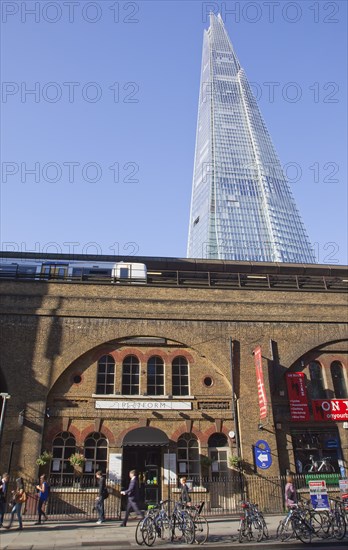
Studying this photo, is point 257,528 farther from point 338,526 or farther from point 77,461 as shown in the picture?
point 77,461

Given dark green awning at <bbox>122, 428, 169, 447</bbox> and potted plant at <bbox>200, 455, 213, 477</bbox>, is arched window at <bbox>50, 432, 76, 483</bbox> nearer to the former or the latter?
dark green awning at <bbox>122, 428, 169, 447</bbox>

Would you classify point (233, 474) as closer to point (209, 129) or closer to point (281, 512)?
point (281, 512)

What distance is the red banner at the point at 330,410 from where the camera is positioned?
22511 mm

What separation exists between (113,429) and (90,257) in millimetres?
18333

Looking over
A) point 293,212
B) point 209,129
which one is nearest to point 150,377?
point 293,212

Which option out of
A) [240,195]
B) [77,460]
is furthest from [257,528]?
[240,195]

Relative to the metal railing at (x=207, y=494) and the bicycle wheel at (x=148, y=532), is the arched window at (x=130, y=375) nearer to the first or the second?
the metal railing at (x=207, y=494)

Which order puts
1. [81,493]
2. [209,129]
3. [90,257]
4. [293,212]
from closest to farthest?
[81,493] < [90,257] < [293,212] < [209,129]

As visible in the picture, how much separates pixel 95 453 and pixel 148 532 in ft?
28.9

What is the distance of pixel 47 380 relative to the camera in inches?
837

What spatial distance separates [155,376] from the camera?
22641 millimetres

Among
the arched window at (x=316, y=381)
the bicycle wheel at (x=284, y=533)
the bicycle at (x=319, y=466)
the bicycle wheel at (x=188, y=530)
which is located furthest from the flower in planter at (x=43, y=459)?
the arched window at (x=316, y=381)

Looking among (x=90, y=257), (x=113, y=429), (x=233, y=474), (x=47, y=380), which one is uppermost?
(x=90, y=257)

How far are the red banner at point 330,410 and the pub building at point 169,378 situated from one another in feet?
0.18
